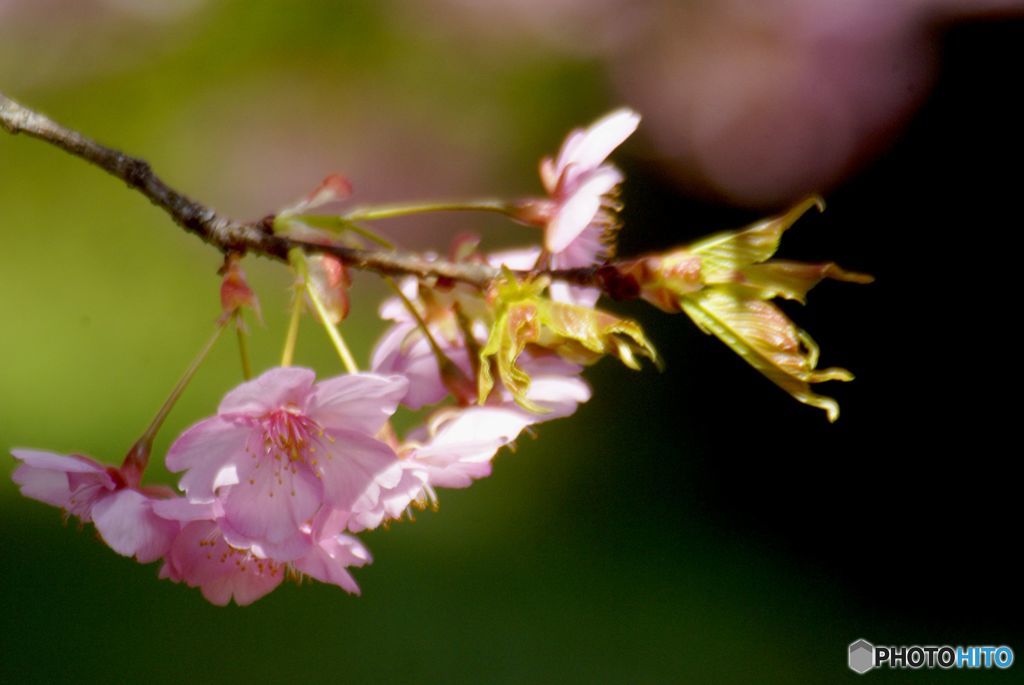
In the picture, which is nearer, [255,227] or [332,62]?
[255,227]

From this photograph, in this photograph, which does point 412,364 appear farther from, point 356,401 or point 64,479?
point 64,479

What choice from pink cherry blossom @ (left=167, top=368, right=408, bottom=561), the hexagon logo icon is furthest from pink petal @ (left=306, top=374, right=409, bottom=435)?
the hexagon logo icon

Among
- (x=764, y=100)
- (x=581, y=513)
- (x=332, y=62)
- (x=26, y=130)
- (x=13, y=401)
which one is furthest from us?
(x=332, y=62)

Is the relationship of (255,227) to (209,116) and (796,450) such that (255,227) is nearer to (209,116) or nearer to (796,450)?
(796,450)

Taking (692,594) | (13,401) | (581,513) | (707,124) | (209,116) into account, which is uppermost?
(209,116)

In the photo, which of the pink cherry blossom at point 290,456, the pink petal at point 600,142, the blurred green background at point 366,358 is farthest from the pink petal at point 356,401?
the blurred green background at point 366,358

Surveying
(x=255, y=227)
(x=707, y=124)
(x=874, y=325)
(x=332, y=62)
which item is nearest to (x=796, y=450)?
(x=874, y=325)
